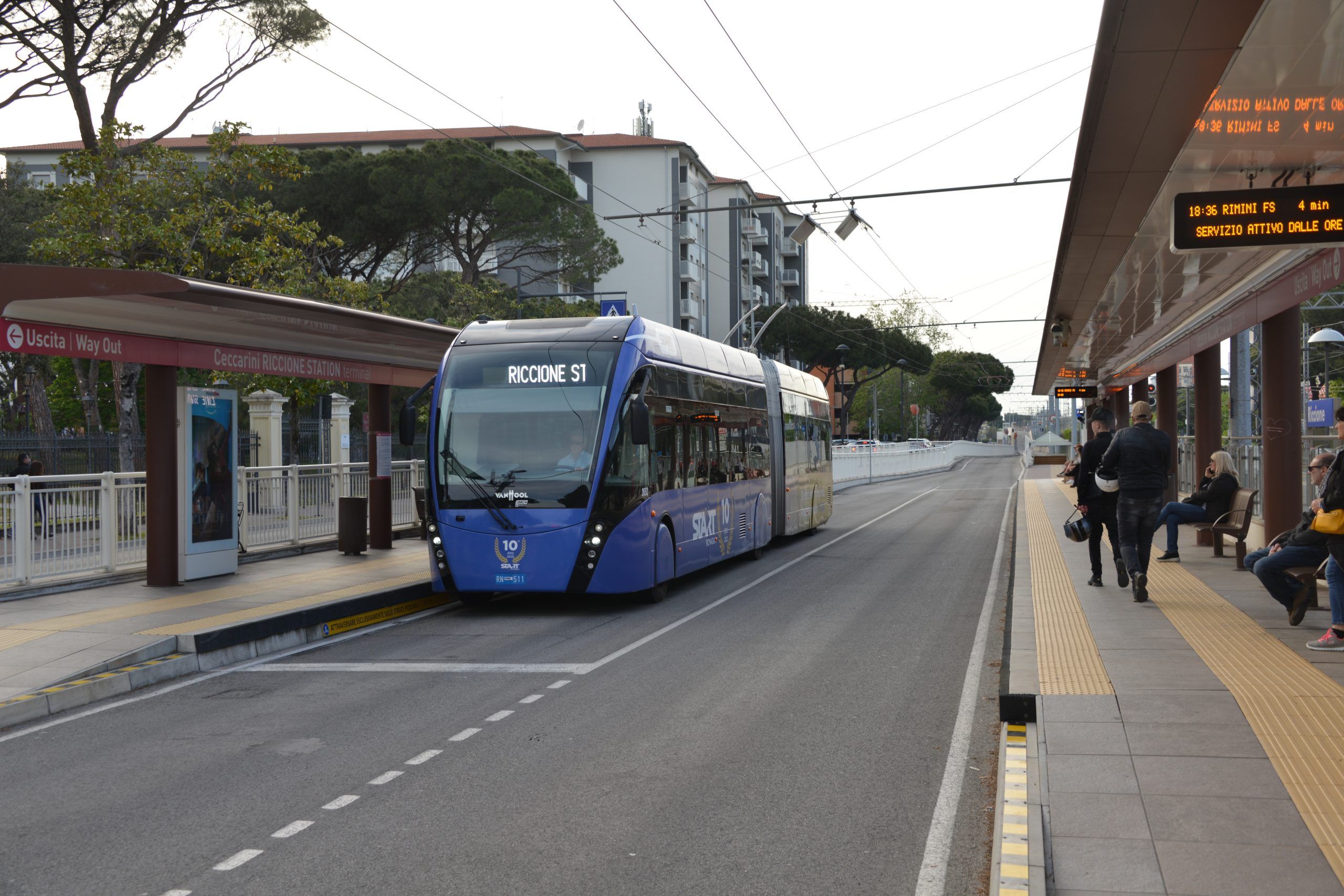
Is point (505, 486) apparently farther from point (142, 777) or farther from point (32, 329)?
point (142, 777)

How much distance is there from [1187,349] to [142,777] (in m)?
18.1

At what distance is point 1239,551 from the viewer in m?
14.6

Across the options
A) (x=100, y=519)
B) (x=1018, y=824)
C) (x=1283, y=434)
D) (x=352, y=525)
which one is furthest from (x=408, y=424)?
(x=1283, y=434)

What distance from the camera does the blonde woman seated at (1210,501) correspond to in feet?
49.1

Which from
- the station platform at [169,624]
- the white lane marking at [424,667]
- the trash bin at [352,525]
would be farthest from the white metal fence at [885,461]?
the white lane marking at [424,667]

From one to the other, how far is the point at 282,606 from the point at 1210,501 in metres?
11.3

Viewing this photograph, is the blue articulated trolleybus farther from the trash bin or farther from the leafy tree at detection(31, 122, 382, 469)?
the leafy tree at detection(31, 122, 382, 469)

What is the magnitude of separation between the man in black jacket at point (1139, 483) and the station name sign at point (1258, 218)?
289 cm

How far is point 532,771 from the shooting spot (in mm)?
6430

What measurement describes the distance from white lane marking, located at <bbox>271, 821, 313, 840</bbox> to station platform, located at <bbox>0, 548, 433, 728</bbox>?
3516mm

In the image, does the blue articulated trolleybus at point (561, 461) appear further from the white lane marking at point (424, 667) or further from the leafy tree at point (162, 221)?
the leafy tree at point (162, 221)

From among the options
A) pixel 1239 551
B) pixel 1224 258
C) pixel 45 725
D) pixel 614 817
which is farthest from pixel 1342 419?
pixel 45 725

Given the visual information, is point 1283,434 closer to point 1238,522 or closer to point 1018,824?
point 1238,522

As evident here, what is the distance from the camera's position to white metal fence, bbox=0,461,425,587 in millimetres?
12867
